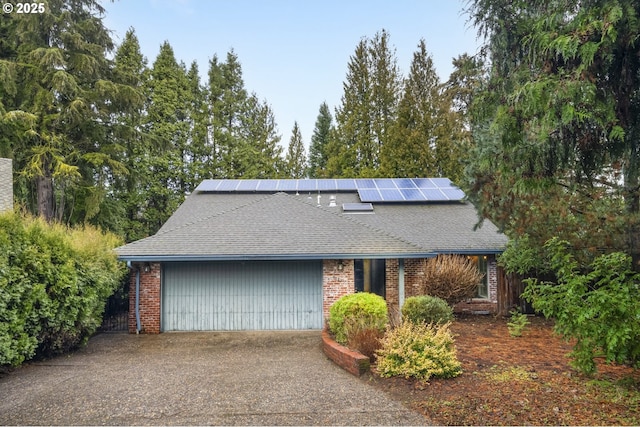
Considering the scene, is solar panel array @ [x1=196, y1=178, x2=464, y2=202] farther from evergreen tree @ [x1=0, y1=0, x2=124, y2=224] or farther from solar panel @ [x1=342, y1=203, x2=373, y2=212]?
evergreen tree @ [x1=0, y1=0, x2=124, y2=224]

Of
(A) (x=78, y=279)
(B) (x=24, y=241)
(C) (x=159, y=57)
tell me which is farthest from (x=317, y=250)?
(C) (x=159, y=57)

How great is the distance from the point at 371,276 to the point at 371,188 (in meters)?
5.28

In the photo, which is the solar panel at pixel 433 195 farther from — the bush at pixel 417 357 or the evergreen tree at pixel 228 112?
the evergreen tree at pixel 228 112

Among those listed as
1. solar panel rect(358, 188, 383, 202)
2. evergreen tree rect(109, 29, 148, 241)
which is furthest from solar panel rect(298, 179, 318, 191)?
evergreen tree rect(109, 29, 148, 241)

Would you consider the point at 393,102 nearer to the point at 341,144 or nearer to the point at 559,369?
the point at 341,144

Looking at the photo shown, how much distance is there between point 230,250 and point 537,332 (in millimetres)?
7755

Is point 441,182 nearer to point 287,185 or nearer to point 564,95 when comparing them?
point 287,185

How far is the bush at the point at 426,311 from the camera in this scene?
8.54m

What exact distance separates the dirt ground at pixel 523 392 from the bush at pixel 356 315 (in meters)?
1.50

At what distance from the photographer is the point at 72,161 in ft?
53.7

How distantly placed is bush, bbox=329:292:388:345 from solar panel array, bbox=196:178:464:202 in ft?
24.9

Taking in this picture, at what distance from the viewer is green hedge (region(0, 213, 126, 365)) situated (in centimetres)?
652

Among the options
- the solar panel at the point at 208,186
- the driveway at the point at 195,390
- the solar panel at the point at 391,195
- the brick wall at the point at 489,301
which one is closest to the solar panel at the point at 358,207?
the solar panel at the point at 391,195

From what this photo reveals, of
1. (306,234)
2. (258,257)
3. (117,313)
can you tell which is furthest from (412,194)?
(117,313)
